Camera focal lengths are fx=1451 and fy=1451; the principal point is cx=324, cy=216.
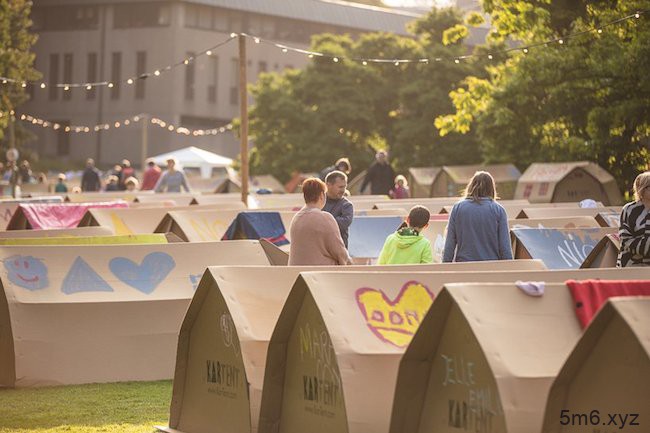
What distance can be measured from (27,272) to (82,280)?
48 centimetres

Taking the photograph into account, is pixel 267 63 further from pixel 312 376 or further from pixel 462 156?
pixel 312 376

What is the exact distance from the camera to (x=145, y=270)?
1284cm

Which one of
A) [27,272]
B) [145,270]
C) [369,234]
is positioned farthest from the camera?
[369,234]

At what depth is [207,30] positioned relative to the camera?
9375 centimetres

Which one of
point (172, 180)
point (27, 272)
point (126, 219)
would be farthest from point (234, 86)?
point (27, 272)

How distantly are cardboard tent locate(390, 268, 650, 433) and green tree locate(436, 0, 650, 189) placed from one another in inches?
802

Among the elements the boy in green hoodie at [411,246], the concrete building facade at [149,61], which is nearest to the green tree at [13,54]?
the concrete building facade at [149,61]

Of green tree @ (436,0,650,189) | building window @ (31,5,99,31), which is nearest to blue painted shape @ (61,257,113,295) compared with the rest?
green tree @ (436,0,650,189)

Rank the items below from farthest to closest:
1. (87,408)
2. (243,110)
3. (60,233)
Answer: (243,110) → (60,233) → (87,408)

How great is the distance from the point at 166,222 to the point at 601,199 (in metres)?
16.2

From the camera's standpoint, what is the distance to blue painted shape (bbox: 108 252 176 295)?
12666 millimetres

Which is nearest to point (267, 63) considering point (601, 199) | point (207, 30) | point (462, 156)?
point (207, 30)

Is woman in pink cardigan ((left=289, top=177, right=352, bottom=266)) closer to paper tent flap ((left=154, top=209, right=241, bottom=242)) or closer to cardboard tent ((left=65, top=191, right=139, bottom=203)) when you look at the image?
paper tent flap ((left=154, top=209, right=241, bottom=242))

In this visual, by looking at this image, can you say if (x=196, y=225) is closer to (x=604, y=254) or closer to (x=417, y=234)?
(x=604, y=254)
